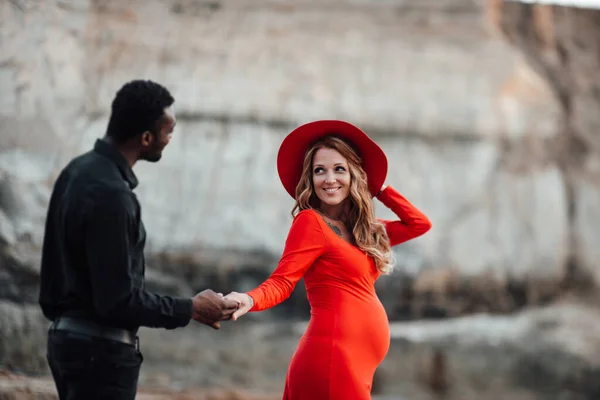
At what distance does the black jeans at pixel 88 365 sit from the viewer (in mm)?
1882

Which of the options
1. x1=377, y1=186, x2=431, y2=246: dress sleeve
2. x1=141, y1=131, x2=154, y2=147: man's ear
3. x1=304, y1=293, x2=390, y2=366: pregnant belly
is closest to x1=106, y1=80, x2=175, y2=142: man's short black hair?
x1=141, y1=131, x2=154, y2=147: man's ear

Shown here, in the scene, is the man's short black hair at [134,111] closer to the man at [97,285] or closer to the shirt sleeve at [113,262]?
the man at [97,285]

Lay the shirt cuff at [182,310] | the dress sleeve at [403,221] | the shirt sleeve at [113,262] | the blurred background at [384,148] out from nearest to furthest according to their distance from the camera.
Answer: the shirt sleeve at [113,262], the shirt cuff at [182,310], the dress sleeve at [403,221], the blurred background at [384,148]

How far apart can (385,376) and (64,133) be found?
288 centimetres

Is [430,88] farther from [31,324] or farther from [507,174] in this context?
[31,324]

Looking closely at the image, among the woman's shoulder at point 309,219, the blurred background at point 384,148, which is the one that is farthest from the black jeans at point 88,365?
the blurred background at point 384,148

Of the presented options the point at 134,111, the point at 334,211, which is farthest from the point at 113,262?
the point at 334,211

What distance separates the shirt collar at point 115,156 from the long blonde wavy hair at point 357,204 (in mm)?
564

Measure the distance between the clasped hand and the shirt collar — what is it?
0.35m

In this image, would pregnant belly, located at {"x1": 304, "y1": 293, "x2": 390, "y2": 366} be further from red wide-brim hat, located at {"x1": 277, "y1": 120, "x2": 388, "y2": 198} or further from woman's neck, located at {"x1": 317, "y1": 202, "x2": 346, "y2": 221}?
red wide-brim hat, located at {"x1": 277, "y1": 120, "x2": 388, "y2": 198}

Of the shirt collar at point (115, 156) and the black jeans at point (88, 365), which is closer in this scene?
the black jeans at point (88, 365)

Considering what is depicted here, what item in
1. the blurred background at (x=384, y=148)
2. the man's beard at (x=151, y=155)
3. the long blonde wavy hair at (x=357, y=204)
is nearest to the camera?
the man's beard at (x=151, y=155)

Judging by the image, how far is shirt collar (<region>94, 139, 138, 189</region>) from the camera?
1.99 m

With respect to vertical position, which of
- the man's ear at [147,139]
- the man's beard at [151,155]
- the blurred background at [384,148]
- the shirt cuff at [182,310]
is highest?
the blurred background at [384,148]
